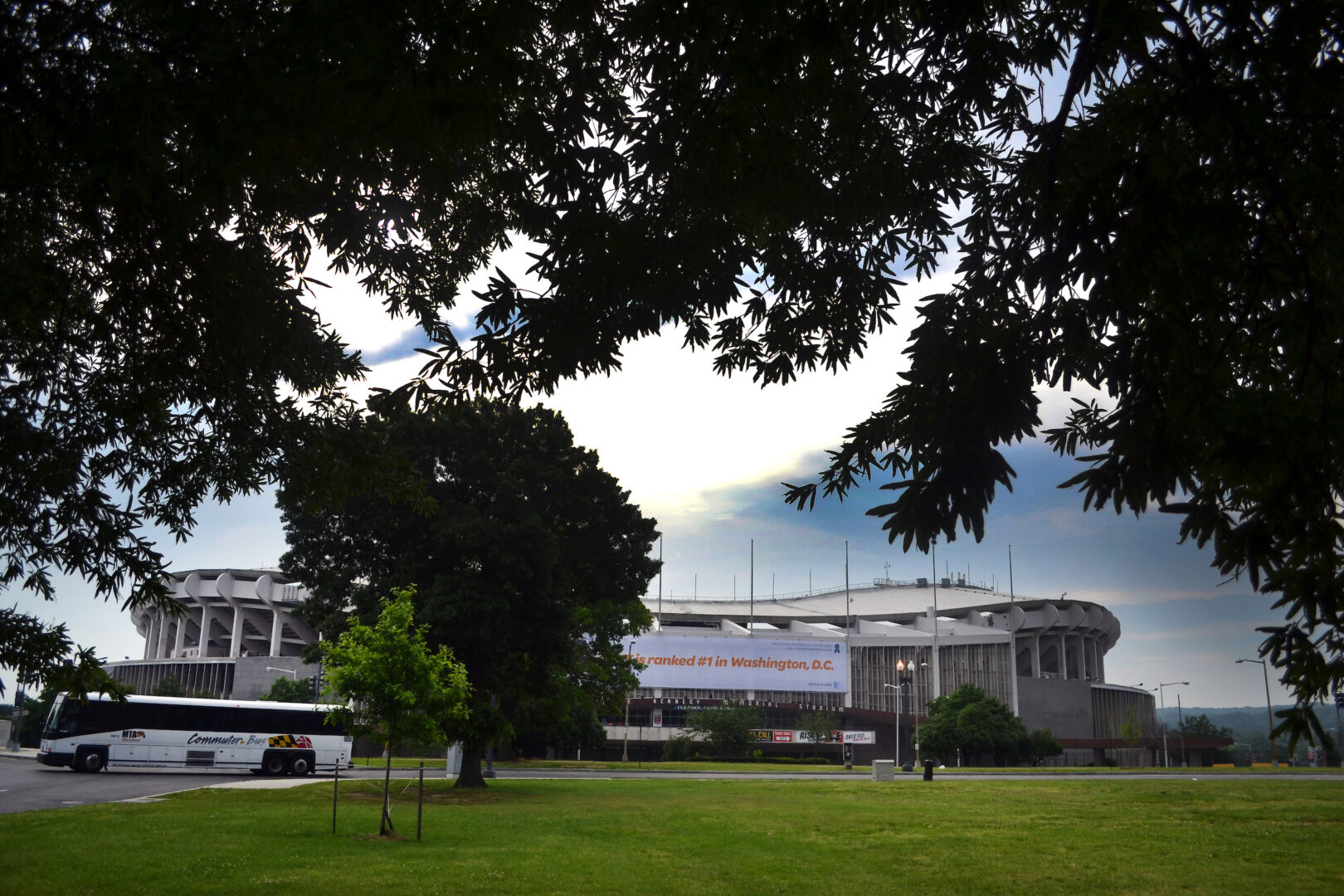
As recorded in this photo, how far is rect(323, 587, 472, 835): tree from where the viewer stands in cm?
2103

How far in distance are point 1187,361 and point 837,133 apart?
4.04 meters

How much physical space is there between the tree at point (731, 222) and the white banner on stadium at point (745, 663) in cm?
9653

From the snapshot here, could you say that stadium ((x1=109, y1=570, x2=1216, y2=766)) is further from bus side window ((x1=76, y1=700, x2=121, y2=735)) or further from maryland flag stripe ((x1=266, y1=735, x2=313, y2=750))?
bus side window ((x1=76, y1=700, x2=121, y2=735))

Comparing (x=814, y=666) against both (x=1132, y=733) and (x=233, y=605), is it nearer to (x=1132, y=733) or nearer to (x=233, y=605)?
(x=1132, y=733)

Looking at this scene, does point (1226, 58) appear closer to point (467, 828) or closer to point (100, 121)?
point (100, 121)

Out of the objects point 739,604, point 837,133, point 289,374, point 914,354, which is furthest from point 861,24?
point 739,604

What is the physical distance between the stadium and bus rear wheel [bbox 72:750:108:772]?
2187 inches

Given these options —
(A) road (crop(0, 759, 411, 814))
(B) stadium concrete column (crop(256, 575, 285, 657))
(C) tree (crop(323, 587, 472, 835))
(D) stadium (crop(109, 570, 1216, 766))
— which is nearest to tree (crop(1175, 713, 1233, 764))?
(D) stadium (crop(109, 570, 1216, 766))

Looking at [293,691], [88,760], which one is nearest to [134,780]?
[88,760]

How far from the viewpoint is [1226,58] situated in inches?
238

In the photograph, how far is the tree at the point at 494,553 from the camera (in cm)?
3162

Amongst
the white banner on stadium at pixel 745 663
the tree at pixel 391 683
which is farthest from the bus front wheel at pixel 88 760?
the white banner on stadium at pixel 745 663

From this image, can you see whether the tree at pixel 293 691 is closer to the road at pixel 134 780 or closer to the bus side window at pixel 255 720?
the road at pixel 134 780

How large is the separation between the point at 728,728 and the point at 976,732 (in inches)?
800
